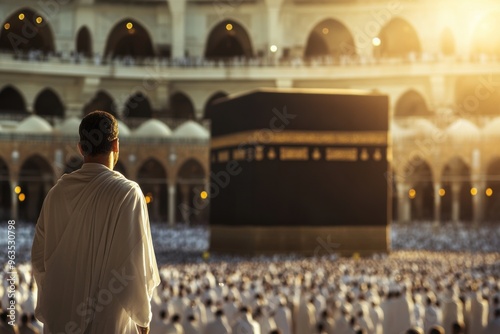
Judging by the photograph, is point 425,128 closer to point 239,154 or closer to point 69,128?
point 239,154

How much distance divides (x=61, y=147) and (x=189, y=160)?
20.7 ft

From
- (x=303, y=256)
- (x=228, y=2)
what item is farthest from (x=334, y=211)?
(x=228, y=2)

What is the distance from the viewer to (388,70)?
137 feet

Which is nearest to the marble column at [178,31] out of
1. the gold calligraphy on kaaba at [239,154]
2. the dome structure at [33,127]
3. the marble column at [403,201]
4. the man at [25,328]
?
the dome structure at [33,127]

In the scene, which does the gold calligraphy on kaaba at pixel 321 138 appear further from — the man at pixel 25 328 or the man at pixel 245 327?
the man at pixel 25 328

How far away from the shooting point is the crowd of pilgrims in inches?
364

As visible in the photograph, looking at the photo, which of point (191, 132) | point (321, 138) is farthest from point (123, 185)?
point (191, 132)

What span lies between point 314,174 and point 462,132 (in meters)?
13.7

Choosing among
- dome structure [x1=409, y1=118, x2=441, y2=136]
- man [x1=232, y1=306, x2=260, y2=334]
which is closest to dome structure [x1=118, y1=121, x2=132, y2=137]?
dome structure [x1=409, y1=118, x2=441, y2=136]

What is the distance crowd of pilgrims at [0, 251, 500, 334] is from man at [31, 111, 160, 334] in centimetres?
356

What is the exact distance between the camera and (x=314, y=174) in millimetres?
24172

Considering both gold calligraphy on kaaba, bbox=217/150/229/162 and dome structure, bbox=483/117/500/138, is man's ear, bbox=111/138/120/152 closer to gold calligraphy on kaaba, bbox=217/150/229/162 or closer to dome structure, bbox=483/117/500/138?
gold calligraphy on kaaba, bbox=217/150/229/162

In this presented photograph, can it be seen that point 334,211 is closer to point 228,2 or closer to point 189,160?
point 189,160

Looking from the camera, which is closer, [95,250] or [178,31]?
[95,250]
